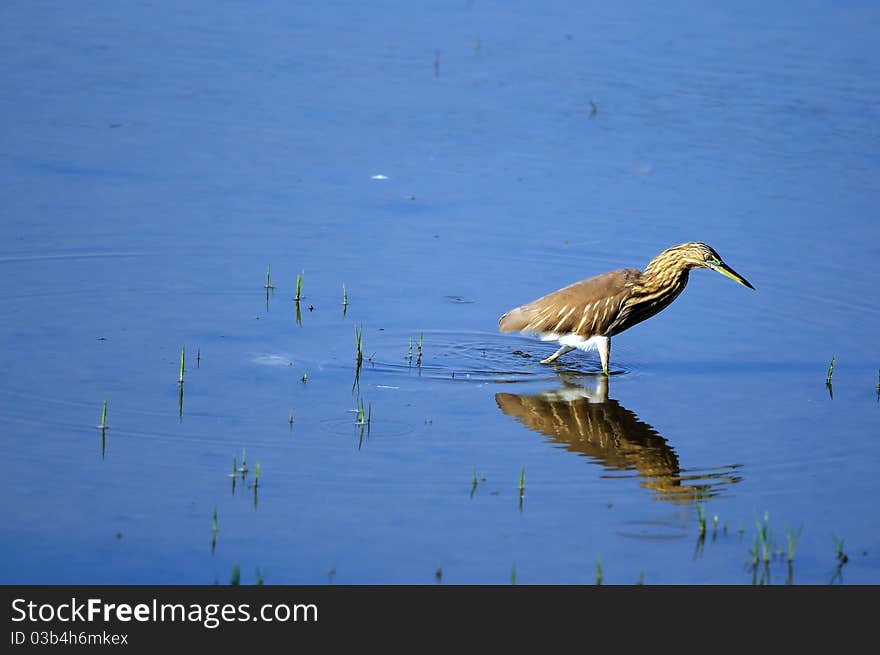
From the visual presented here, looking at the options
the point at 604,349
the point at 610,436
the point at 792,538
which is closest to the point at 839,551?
the point at 792,538

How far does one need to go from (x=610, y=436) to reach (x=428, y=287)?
3091 mm

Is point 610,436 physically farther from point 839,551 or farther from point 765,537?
point 839,551

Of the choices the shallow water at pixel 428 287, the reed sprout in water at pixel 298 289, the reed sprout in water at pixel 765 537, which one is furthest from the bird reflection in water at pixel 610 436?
the reed sprout in water at pixel 298 289

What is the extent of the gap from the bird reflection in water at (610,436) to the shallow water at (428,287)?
1.3 inches

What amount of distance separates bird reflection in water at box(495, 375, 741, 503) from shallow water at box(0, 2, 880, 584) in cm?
3

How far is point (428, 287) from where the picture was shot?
12.5 metres

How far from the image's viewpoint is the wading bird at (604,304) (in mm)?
11148

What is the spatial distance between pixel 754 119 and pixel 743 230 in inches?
132

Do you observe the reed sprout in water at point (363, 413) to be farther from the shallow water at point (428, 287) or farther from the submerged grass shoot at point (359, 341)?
the submerged grass shoot at point (359, 341)

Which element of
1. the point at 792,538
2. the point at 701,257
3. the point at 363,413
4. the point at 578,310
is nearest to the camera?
the point at 792,538

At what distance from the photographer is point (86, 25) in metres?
19.2

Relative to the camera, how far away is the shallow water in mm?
8039
